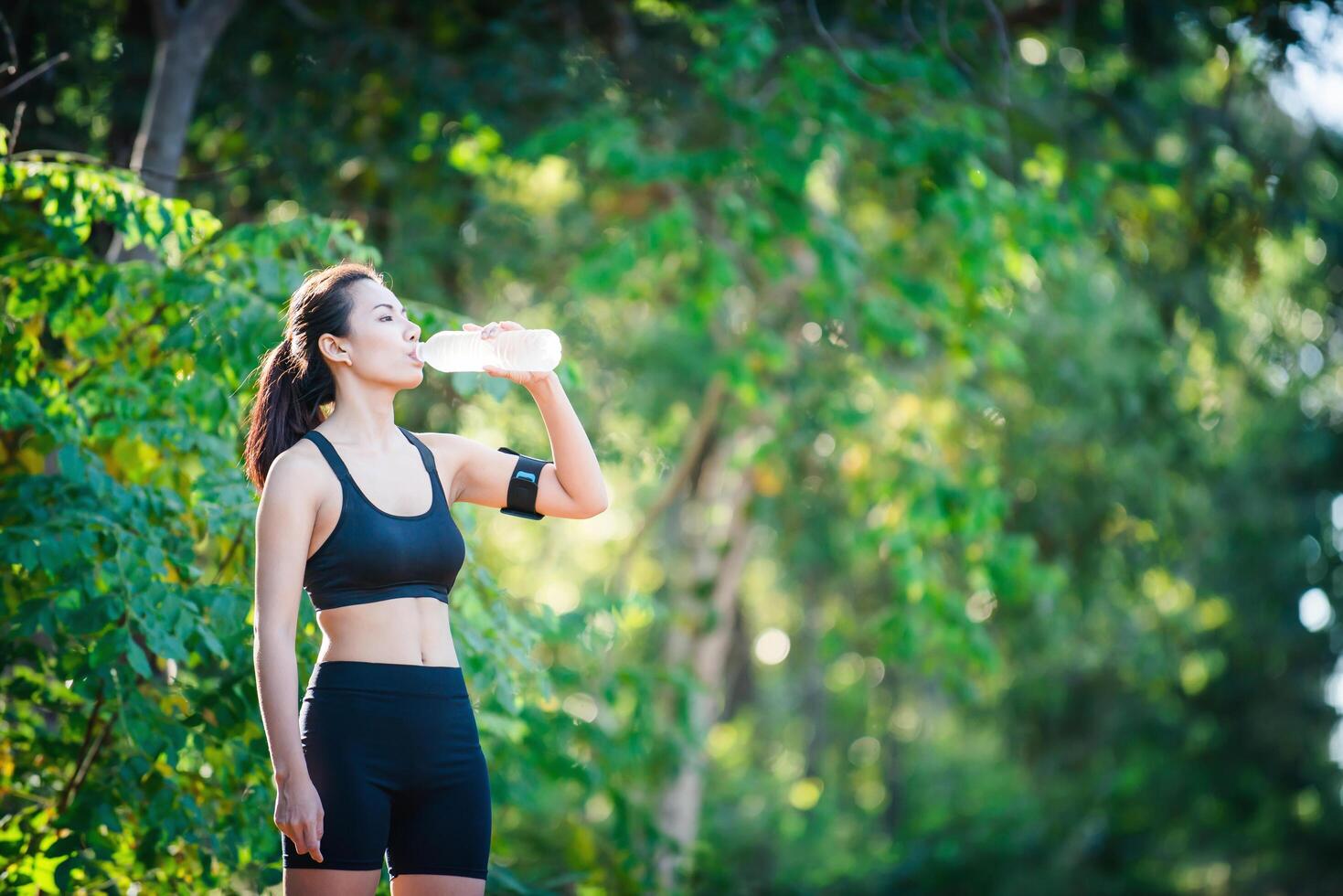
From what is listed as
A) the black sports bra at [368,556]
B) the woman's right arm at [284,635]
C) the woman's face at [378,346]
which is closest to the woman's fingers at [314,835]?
the woman's right arm at [284,635]

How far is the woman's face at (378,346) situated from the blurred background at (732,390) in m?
1.04

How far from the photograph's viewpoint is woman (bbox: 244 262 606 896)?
2.71 meters

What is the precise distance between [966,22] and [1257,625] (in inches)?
419

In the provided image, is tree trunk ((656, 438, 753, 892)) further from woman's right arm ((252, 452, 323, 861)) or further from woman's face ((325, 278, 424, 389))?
woman's right arm ((252, 452, 323, 861))

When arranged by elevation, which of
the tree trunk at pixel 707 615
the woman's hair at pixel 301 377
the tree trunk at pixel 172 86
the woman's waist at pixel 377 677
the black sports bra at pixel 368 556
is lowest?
the tree trunk at pixel 707 615

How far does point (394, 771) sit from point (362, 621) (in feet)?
1.02

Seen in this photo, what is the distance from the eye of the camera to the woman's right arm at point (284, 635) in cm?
264

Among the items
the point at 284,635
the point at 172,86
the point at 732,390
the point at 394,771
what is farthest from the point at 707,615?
the point at 284,635

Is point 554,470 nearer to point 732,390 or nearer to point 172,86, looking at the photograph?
point 172,86

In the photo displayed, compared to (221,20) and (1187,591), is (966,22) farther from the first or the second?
(1187,591)

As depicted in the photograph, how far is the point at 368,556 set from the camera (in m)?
2.79

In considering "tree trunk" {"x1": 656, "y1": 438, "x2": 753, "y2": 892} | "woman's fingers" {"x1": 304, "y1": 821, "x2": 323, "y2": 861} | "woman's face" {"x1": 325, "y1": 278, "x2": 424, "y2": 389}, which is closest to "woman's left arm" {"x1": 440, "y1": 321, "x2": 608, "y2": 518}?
"woman's face" {"x1": 325, "y1": 278, "x2": 424, "y2": 389}

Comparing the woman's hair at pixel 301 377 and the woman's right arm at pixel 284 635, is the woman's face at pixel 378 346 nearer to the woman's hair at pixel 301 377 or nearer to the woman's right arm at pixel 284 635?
the woman's hair at pixel 301 377

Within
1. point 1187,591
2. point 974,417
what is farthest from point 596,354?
point 1187,591
